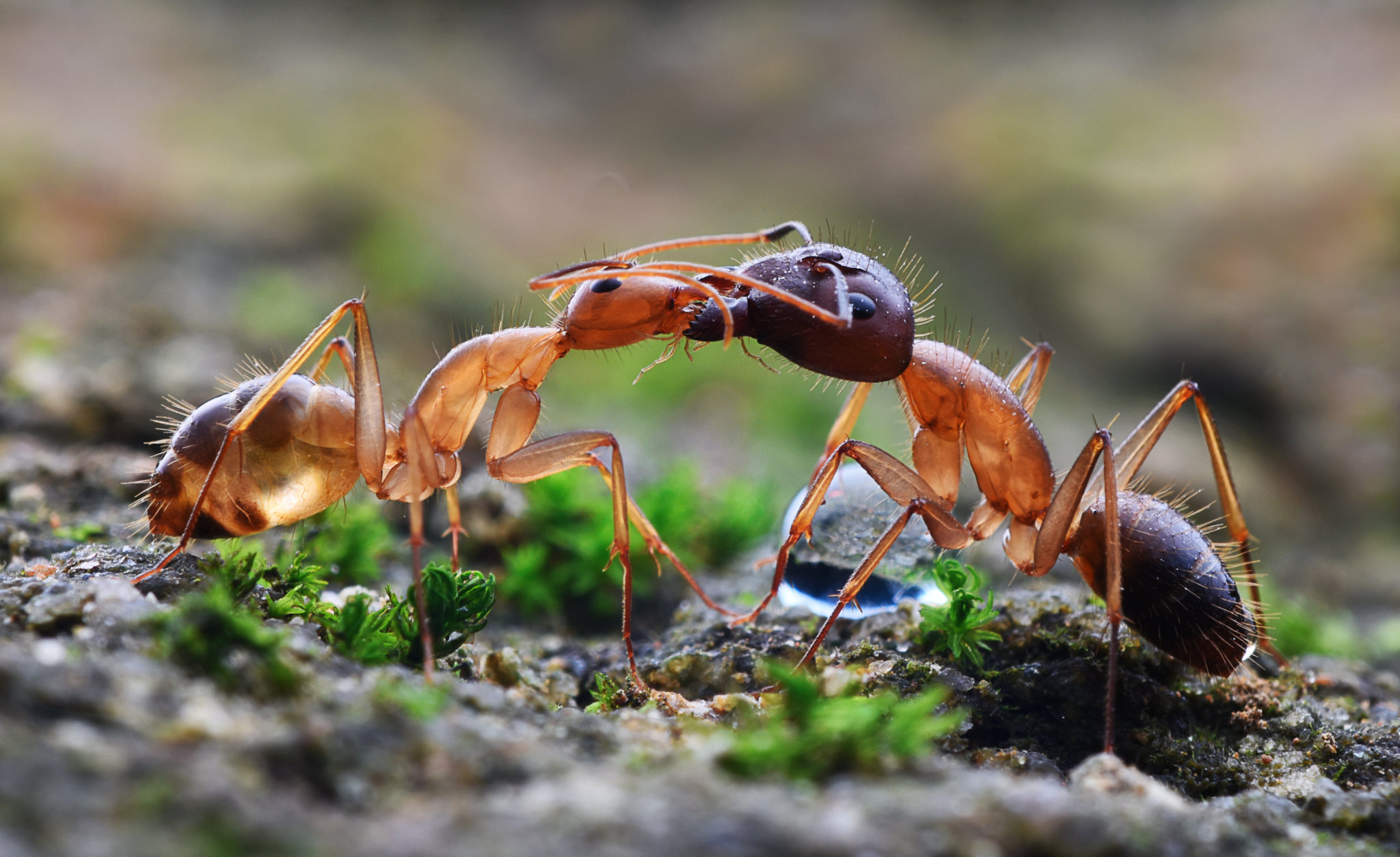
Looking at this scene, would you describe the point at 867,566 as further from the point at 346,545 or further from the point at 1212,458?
the point at 346,545

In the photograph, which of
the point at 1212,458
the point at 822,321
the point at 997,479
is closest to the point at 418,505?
the point at 822,321

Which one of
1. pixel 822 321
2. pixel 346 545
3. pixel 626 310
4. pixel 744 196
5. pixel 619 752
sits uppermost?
pixel 744 196

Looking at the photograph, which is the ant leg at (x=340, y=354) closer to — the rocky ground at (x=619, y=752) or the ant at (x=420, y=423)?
the ant at (x=420, y=423)

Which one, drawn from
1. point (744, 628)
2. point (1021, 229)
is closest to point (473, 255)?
point (1021, 229)

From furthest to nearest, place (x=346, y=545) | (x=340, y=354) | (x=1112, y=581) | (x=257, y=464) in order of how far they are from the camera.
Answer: (x=346, y=545) < (x=340, y=354) < (x=257, y=464) < (x=1112, y=581)

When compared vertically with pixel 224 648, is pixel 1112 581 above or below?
above

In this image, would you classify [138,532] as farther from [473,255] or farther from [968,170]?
[968,170]

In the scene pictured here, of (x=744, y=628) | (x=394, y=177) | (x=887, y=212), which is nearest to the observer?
(x=744, y=628)
